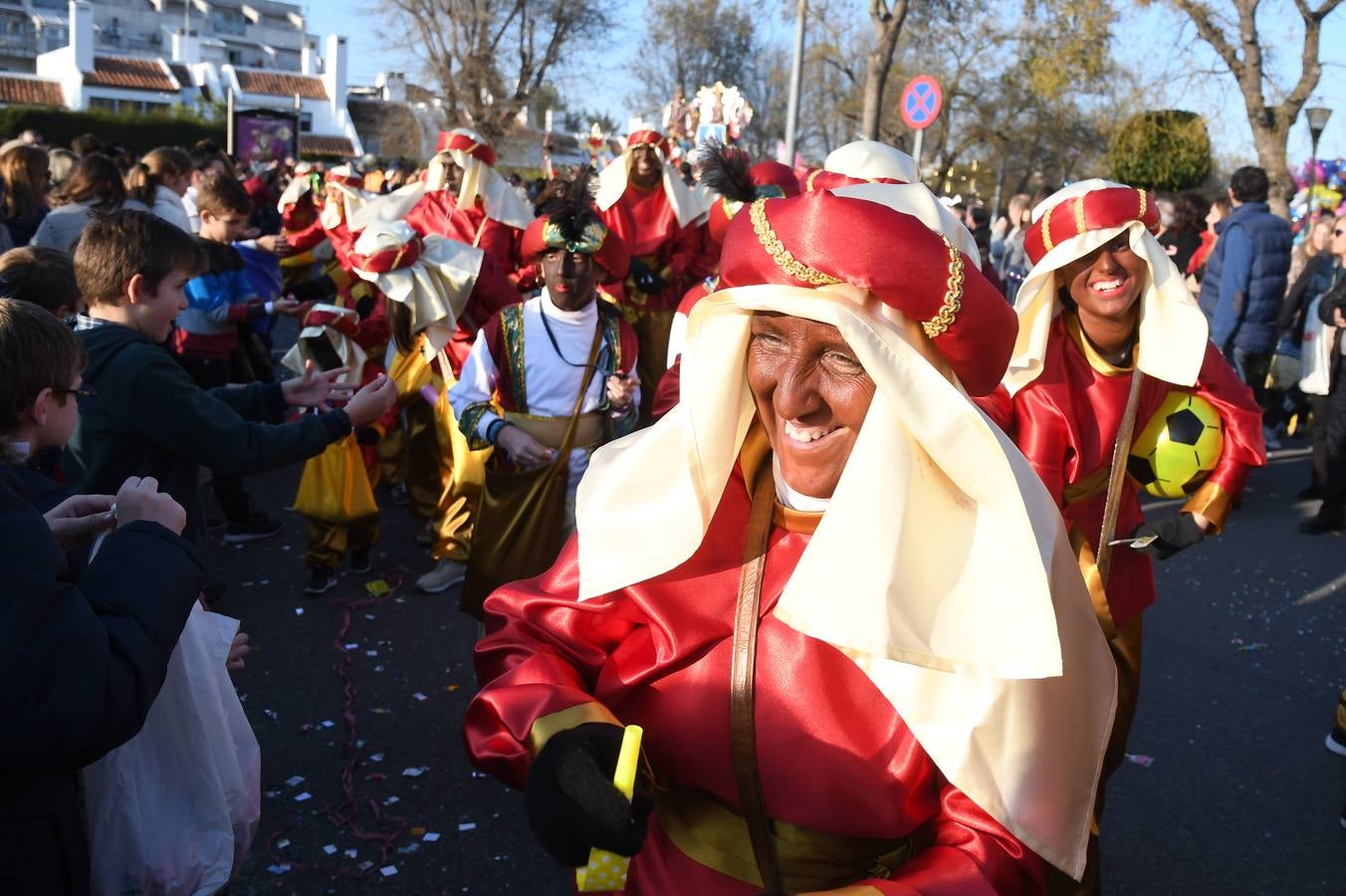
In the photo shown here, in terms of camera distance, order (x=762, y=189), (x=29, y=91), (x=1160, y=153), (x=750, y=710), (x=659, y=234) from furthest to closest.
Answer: (x=29, y=91)
(x=1160, y=153)
(x=659, y=234)
(x=762, y=189)
(x=750, y=710)

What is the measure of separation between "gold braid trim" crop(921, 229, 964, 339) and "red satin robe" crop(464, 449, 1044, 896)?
1.34 ft

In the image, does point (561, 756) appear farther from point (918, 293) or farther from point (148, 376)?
point (148, 376)

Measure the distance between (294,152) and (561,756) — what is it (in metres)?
22.6

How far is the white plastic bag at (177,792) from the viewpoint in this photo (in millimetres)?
1941

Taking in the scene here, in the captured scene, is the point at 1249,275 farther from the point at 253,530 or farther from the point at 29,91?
the point at 29,91

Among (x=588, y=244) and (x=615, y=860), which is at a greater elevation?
(x=588, y=244)

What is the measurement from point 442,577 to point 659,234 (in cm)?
334

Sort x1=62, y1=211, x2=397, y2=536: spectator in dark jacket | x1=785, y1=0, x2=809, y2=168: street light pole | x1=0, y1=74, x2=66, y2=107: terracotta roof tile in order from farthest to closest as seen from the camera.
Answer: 1. x1=0, y1=74, x2=66, y2=107: terracotta roof tile
2. x1=785, y1=0, x2=809, y2=168: street light pole
3. x1=62, y1=211, x2=397, y2=536: spectator in dark jacket

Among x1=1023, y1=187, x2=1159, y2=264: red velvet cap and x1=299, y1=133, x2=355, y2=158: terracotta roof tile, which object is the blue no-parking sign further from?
x1=299, y1=133, x2=355, y2=158: terracotta roof tile

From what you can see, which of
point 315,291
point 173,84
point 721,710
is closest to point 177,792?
point 721,710

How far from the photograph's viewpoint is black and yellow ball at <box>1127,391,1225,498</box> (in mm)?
3285

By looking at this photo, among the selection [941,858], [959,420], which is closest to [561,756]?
[941,858]

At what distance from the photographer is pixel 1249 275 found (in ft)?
26.0

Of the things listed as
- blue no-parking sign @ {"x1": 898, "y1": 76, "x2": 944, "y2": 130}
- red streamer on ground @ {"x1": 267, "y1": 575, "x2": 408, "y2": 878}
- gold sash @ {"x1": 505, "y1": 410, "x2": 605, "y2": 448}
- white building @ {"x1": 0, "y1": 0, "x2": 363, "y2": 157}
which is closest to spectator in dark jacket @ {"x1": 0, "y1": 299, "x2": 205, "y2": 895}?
red streamer on ground @ {"x1": 267, "y1": 575, "x2": 408, "y2": 878}
